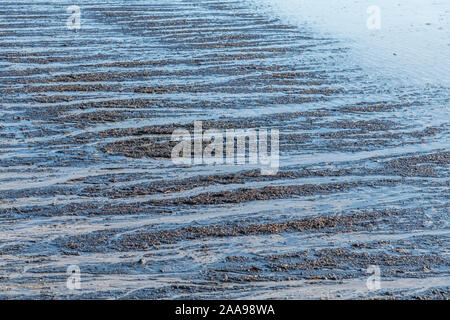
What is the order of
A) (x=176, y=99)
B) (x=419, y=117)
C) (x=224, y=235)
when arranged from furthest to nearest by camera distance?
(x=176, y=99), (x=419, y=117), (x=224, y=235)

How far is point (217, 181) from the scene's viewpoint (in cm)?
780

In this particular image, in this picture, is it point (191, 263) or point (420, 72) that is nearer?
point (191, 263)

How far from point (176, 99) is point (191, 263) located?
4909 mm

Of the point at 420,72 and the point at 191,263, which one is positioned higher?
the point at 420,72

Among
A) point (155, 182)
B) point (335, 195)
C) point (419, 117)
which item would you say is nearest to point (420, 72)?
point (419, 117)

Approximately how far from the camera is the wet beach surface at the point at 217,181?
5914mm

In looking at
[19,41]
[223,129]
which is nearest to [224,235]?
[223,129]

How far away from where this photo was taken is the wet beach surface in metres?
5.91

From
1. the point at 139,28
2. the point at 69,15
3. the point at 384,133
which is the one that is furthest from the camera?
the point at 69,15

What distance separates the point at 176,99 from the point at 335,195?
3.90 m

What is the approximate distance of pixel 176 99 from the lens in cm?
1063
